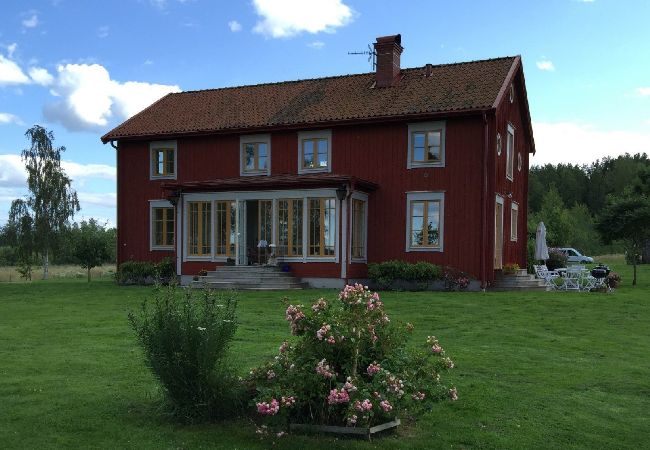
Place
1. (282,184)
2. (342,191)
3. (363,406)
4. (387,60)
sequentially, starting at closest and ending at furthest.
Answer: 1. (363,406)
2. (342,191)
3. (282,184)
4. (387,60)

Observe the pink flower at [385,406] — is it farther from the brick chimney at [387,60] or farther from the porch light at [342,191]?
the brick chimney at [387,60]

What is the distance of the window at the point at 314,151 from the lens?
2183 centimetres

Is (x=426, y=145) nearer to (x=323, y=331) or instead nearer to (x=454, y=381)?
(x=454, y=381)

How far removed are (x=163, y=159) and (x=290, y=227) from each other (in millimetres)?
6879

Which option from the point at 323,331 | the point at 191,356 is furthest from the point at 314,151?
the point at 323,331

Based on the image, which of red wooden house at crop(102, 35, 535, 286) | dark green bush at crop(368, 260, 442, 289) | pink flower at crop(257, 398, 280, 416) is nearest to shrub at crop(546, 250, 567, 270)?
red wooden house at crop(102, 35, 535, 286)

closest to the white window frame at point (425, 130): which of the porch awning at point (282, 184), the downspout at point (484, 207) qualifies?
the downspout at point (484, 207)

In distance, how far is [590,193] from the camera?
7725cm

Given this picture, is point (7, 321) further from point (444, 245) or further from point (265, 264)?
point (444, 245)

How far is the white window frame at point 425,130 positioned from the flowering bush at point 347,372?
1472cm

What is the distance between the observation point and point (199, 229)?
71.8ft

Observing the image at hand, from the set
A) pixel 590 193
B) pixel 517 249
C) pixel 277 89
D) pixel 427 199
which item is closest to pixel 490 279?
pixel 427 199

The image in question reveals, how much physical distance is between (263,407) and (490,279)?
15.6 m

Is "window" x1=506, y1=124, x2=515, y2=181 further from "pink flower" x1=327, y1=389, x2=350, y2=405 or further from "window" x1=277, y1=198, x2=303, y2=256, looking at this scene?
"pink flower" x1=327, y1=389, x2=350, y2=405
